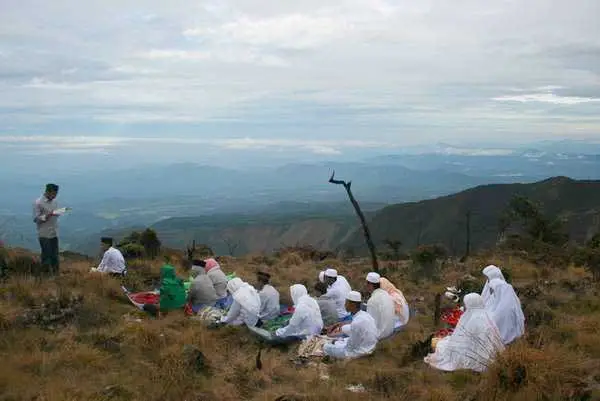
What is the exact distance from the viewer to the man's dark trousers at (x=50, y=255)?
39.9 feet

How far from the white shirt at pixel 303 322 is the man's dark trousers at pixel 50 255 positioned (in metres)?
5.54

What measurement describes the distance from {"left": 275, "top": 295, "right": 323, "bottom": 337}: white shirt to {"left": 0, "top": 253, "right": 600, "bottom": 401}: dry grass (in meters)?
0.36

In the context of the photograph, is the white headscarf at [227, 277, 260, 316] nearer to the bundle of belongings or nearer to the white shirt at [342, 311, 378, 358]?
the bundle of belongings

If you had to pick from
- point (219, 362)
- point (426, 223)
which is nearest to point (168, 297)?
point (219, 362)

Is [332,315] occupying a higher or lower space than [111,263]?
lower

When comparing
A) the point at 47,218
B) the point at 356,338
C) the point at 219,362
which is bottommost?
the point at 219,362

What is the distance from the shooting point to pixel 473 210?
85.0 meters

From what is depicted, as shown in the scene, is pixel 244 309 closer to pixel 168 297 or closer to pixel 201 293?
pixel 201 293

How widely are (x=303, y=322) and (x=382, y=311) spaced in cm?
131

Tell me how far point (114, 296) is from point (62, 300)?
1.60 metres

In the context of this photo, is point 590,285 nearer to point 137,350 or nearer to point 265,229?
point 137,350

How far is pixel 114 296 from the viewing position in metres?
11.5

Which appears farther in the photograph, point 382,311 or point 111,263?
point 111,263

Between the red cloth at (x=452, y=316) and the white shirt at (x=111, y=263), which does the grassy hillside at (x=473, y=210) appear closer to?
the red cloth at (x=452, y=316)
